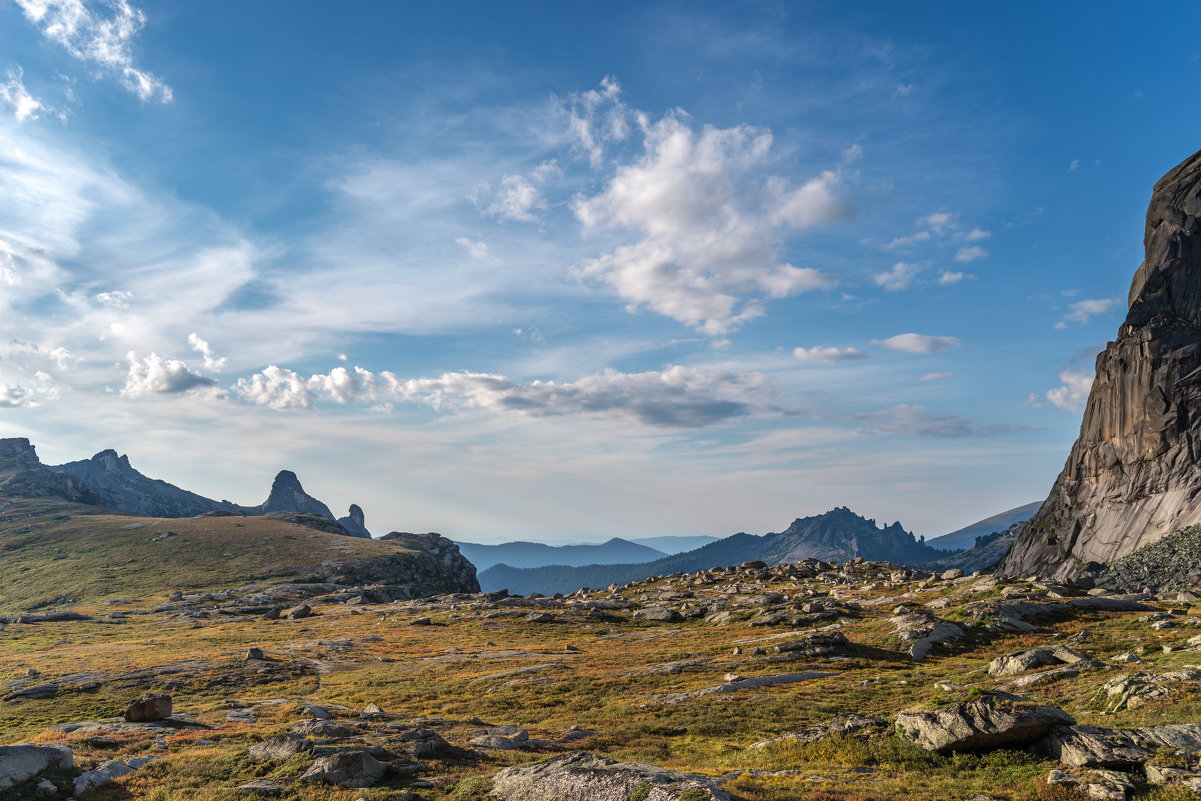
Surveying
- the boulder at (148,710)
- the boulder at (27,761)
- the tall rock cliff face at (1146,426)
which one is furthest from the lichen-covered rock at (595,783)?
the tall rock cliff face at (1146,426)

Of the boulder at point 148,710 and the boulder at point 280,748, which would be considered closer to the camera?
the boulder at point 280,748

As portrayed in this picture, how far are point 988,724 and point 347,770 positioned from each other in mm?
29545

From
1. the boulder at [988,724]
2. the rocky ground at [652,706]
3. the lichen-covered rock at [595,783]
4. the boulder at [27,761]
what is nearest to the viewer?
the lichen-covered rock at [595,783]

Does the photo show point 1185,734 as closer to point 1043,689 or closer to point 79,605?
point 1043,689

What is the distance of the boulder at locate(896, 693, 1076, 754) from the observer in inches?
1029

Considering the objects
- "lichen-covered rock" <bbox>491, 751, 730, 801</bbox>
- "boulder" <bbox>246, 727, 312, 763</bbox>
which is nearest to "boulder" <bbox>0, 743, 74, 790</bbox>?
"boulder" <bbox>246, 727, 312, 763</bbox>

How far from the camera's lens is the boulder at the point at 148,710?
1734 inches

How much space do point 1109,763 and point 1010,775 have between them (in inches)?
135

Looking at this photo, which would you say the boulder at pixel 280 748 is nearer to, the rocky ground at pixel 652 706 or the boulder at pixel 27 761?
the rocky ground at pixel 652 706

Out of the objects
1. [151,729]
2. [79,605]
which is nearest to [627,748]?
[151,729]

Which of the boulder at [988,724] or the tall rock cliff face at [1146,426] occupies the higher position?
the tall rock cliff face at [1146,426]

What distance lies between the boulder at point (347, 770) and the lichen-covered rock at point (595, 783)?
599 cm

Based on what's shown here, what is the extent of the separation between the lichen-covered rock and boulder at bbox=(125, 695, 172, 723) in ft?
109

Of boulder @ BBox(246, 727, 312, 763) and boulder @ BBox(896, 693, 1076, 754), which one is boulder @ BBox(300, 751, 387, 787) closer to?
boulder @ BBox(246, 727, 312, 763)
